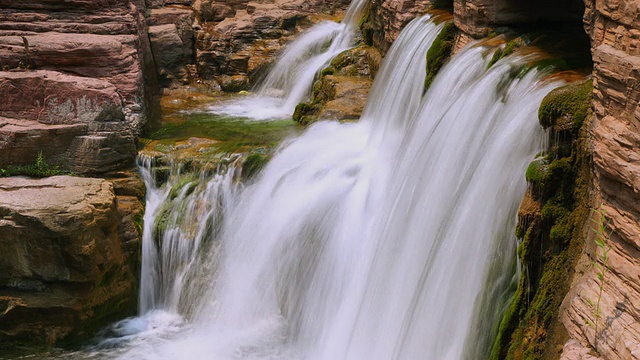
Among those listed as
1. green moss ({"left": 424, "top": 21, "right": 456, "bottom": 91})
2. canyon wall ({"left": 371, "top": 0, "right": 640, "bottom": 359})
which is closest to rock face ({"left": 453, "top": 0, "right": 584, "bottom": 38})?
green moss ({"left": 424, "top": 21, "right": 456, "bottom": 91})

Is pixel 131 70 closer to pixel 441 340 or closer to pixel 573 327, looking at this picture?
pixel 441 340

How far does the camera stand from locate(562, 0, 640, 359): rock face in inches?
163

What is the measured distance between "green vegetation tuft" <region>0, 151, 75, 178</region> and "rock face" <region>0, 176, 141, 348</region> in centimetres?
31

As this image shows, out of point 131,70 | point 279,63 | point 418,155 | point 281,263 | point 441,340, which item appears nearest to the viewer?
point 441,340

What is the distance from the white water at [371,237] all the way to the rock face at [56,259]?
558 mm

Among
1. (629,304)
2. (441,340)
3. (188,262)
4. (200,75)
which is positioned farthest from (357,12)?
(629,304)

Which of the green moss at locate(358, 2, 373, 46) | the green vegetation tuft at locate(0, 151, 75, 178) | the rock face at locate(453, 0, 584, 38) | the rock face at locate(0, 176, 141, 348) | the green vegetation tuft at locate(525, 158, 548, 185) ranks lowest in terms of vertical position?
the rock face at locate(0, 176, 141, 348)

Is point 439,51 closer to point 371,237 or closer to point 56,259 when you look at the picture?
point 371,237

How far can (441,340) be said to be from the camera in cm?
559

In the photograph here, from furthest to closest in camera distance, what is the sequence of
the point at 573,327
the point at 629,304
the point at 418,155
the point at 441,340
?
the point at 418,155 < the point at 441,340 < the point at 573,327 < the point at 629,304

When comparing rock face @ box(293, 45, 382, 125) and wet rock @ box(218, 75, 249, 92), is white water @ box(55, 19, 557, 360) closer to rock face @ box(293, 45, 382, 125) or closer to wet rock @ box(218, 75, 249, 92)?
rock face @ box(293, 45, 382, 125)

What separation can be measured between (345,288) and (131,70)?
5.07 m

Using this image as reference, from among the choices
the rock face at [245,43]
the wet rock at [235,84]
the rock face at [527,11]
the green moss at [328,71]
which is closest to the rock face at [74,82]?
the wet rock at [235,84]

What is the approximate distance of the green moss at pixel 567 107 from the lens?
4.97 m
